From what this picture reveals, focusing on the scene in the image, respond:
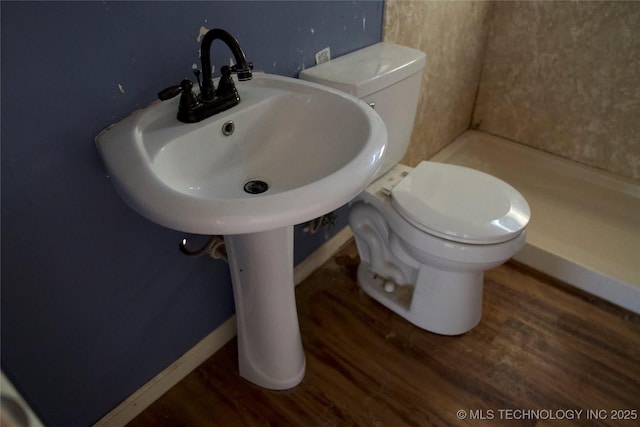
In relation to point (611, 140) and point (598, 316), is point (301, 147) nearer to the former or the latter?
point (598, 316)

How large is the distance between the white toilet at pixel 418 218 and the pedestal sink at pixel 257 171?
23cm

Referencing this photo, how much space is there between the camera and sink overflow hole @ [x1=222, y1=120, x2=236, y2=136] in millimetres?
873

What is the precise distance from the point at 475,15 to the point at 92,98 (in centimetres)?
161

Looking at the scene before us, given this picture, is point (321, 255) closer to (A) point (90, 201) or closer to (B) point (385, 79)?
(B) point (385, 79)

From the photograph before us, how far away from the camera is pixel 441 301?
133 centimetres

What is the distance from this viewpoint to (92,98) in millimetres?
789

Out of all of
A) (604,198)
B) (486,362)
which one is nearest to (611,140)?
(604,198)

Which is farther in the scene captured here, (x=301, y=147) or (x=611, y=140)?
(x=611, y=140)

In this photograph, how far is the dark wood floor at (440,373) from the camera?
118 centimetres

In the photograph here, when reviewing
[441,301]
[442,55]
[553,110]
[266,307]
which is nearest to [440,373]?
[441,301]

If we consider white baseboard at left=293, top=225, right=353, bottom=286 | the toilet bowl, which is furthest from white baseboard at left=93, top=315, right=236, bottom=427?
the toilet bowl

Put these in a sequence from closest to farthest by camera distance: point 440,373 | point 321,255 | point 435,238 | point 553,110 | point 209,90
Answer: point 209,90 < point 435,238 < point 440,373 < point 321,255 < point 553,110

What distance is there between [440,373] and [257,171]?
82 centimetres

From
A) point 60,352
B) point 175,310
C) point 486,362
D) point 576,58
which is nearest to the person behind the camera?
point 60,352
